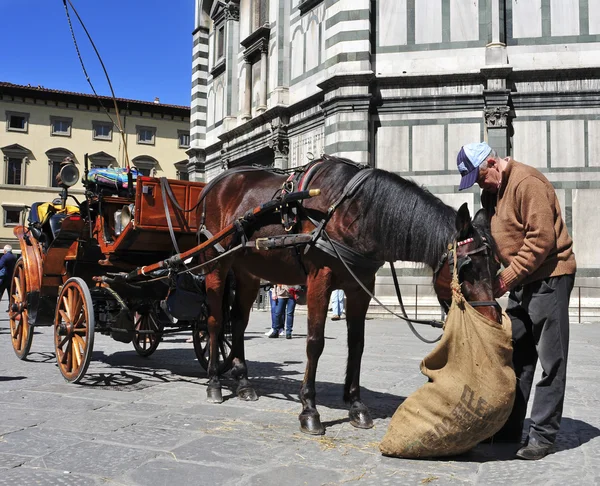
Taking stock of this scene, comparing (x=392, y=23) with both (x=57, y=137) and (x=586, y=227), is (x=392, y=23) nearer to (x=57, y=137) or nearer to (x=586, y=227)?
(x=586, y=227)

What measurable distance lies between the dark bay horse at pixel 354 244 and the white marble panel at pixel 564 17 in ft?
39.7

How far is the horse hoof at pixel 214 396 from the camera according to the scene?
17.3 feet

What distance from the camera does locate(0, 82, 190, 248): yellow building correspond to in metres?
41.5

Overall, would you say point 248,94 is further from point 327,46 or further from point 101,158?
point 101,158

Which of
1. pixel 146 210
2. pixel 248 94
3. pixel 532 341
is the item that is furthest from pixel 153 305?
pixel 248 94

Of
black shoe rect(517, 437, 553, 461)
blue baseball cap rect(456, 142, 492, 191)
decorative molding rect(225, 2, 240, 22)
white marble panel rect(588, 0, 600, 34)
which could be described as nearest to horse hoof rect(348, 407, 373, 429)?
black shoe rect(517, 437, 553, 461)

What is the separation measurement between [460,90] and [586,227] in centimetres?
435

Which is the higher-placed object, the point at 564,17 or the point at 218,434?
the point at 564,17

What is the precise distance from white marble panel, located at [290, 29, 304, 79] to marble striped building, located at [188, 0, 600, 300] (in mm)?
778

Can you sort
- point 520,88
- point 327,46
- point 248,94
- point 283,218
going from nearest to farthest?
1. point 283,218
2. point 520,88
3. point 327,46
4. point 248,94

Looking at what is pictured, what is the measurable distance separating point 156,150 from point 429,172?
112 feet

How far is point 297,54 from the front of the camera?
17938 millimetres

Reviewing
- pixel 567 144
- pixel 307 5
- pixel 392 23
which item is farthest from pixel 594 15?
pixel 307 5

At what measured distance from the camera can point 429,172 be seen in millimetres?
15102
